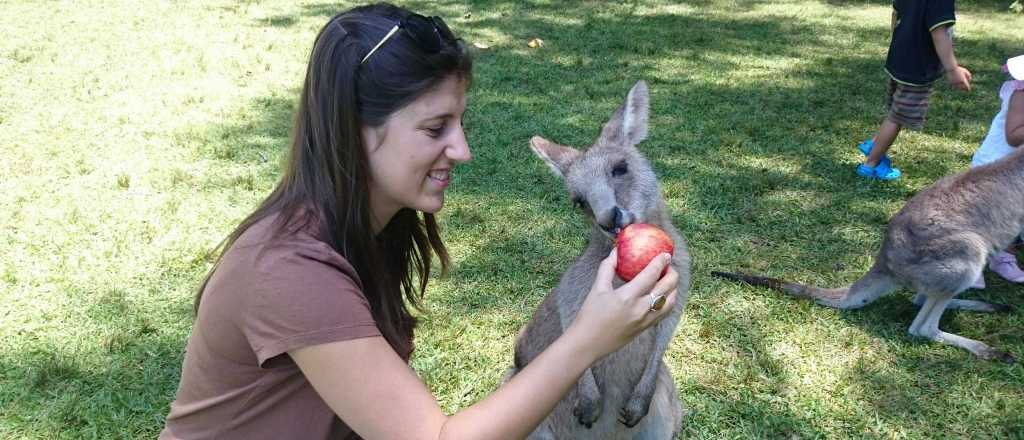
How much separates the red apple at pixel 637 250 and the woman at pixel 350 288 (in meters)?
0.11

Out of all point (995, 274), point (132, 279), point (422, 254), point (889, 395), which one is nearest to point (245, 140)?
point (132, 279)

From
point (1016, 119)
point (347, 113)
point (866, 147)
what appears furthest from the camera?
point (866, 147)

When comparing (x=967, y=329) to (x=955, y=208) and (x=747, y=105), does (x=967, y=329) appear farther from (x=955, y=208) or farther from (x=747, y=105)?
Answer: (x=747, y=105)

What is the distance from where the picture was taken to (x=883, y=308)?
2879 mm

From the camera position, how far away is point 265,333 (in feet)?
3.80

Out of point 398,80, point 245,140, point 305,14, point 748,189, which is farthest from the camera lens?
point 305,14

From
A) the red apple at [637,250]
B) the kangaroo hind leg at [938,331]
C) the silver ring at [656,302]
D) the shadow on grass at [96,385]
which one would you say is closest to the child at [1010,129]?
the kangaroo hind leg at [938,331]

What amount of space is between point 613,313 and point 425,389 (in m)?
0.35

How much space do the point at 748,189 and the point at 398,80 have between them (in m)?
2.89

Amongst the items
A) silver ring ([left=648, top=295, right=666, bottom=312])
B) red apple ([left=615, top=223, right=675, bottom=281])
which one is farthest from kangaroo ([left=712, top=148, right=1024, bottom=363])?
silver ring ([left=648, top=295, right=666, bottom=312])

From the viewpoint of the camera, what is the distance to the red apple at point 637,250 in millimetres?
1482

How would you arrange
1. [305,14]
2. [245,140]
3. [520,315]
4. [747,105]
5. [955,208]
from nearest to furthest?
[955,208], [520,315], [245,140], [747,105], [305,14]

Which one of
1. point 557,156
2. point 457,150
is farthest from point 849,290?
point 457,150

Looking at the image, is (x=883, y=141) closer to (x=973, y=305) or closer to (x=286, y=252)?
(x=973, y=305)
